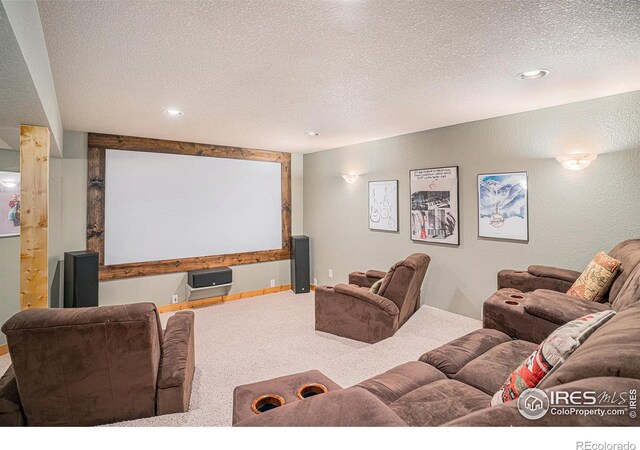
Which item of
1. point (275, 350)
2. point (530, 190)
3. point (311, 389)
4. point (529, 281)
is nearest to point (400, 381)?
point (311, 389)

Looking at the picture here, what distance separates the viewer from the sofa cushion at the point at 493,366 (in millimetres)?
1782

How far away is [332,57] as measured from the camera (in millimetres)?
2262

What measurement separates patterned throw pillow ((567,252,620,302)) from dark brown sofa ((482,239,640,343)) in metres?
0.05

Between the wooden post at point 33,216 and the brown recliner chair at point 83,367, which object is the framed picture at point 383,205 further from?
the wooden post at point 33,216

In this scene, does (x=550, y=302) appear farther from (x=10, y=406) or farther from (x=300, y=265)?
(x=300, y=265)

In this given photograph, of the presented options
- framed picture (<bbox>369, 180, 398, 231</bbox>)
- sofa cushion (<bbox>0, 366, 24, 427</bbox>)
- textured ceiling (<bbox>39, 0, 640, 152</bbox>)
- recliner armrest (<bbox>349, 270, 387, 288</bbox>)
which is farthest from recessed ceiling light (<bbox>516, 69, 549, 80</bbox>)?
sofa cushion (<bbox>0, 366, 24, 427</bbox>)

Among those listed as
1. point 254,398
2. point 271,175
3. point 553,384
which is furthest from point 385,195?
point 553,384

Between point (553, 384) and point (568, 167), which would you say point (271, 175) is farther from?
point (553, 384)

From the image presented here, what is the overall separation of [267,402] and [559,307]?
2.12 m

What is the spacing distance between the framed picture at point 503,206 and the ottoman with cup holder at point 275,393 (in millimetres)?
2927

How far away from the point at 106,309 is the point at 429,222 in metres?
3.76

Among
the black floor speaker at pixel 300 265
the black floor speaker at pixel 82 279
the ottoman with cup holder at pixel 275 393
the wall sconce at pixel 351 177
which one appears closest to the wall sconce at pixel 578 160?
the wall sconce at pixel 351 177

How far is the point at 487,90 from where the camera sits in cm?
293

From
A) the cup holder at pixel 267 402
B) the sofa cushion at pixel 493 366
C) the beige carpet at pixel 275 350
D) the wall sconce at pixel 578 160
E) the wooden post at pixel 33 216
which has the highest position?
the wall sconce at pixel 578 160
